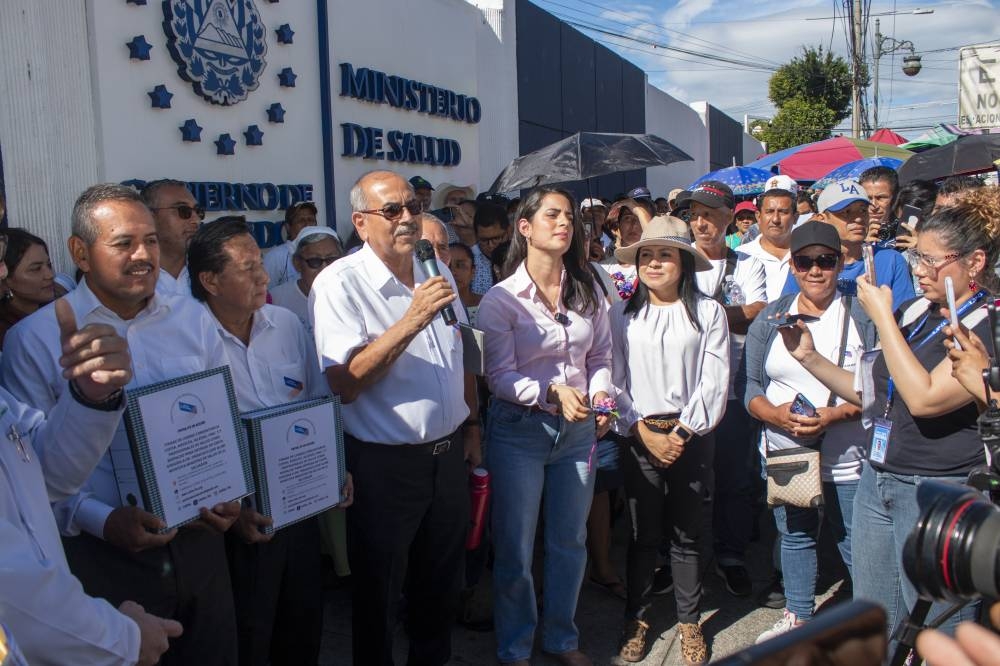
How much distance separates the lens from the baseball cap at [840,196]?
177 inches

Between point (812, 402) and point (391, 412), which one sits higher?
point (391, 412)

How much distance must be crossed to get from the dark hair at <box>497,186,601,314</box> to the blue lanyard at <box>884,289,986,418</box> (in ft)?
4.11

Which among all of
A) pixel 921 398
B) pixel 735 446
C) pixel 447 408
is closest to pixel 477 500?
pixel 447 408

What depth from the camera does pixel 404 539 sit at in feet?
10.2

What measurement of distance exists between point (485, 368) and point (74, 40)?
12.5ft

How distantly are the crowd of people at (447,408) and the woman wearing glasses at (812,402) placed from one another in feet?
0.04

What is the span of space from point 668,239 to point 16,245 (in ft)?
9.31

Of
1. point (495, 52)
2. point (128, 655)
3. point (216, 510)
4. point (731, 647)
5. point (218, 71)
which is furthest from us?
point (495, 52)

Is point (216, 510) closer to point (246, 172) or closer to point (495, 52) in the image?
point (246, 172)

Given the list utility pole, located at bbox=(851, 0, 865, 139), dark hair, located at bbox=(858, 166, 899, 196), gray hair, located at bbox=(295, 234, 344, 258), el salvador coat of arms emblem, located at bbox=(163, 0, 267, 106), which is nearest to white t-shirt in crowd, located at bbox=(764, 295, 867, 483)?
dark hair, located at bbox=(858, 166, 899, 196)

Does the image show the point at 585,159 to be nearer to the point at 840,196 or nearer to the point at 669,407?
the point at 840,196

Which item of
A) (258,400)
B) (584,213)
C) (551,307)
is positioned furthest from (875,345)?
(584,213)

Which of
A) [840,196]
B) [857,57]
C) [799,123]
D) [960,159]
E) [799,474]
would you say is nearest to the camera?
→ [799,474]

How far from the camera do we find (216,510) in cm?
252
